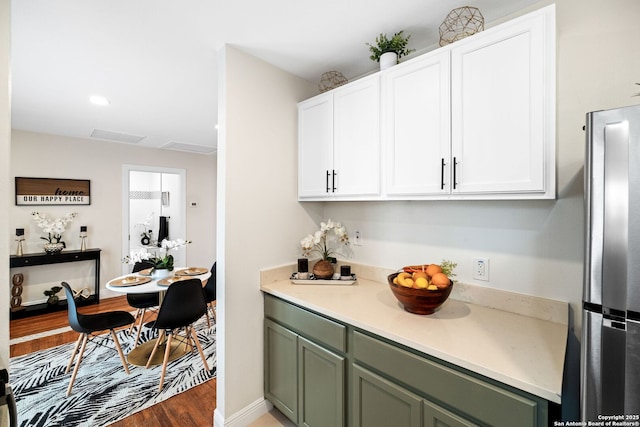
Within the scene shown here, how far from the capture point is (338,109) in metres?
1.93

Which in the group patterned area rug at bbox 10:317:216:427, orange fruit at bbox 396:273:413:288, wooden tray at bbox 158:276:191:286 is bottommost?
patterned area rug at bbox 10:317:216:427

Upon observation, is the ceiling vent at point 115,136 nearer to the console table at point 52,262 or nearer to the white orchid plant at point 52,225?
the white orchid plant at point 52,225

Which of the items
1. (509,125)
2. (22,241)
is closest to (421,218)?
(509,125)

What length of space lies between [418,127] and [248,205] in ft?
3.77

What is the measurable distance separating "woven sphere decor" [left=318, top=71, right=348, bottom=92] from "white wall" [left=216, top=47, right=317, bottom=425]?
25 centimetres

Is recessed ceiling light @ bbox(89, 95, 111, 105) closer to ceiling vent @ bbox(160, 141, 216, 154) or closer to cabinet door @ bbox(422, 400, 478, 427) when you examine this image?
ceiling vent @ bbox(160, 141, 216, 154)

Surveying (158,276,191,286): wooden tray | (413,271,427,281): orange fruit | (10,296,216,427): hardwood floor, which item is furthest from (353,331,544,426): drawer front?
(158,276,191,286): wooden tray

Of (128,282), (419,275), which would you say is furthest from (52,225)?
(419,275)

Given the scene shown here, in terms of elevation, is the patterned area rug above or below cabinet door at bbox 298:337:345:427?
below

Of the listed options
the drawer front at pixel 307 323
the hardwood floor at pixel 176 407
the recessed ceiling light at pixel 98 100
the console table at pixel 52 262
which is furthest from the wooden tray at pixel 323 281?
the console table at pixel 52 262

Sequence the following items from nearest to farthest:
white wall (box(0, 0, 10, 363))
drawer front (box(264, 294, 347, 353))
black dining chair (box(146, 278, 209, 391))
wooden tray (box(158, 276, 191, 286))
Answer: white wall (box(0, 0, 10, 363))
drawer front (box(264, 294, 347, 353))
black dining chair (box(146, 278, 209, 391))
wooden tray (box(158, 276, 191, 286))

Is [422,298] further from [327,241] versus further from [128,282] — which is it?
[128,282]

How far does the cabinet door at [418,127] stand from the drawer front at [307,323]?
0.82 meters

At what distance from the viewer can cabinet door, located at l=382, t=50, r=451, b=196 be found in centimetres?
145
